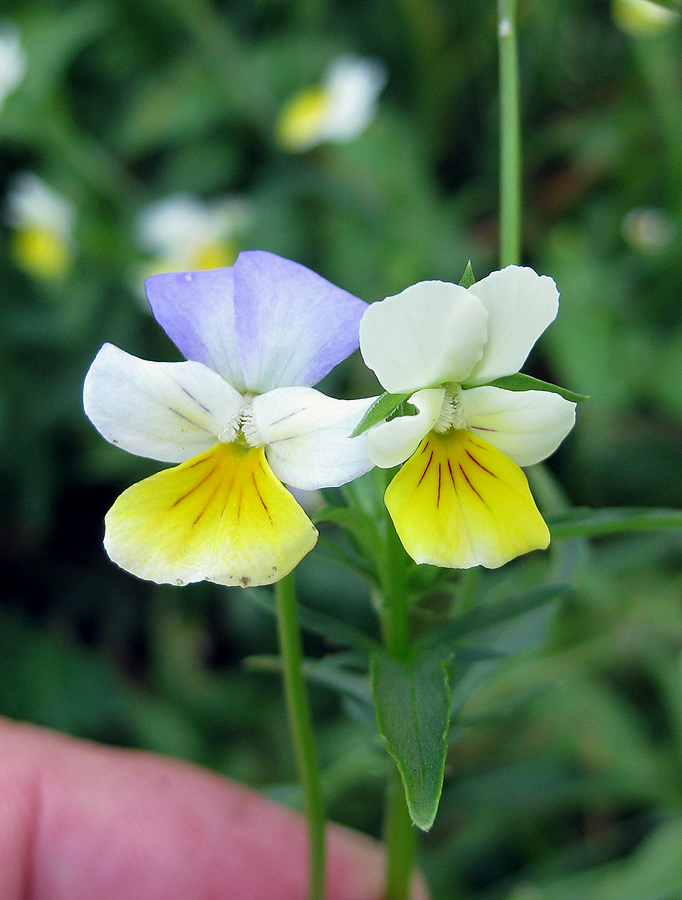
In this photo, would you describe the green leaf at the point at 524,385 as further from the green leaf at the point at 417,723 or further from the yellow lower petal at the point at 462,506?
the green leaf at the point at 417,723

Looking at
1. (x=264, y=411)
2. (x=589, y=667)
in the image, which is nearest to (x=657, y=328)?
(x=589, y=667)

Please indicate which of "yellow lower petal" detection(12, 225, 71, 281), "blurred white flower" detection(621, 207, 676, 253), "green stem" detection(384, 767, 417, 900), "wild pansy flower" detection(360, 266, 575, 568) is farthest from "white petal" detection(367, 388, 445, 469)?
"yellow lower petal" detection(12, 225, 71, 281)

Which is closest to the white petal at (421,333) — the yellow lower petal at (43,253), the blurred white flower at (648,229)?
the blurred white flower at (648,229)

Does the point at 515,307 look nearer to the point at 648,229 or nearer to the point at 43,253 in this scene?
the point at 648,229

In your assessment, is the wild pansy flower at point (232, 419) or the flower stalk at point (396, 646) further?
the flower stalk at point (396, 646)

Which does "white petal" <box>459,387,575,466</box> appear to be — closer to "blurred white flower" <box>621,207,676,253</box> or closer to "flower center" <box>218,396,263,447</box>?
"flower center" <box>218,396,263,447</box>

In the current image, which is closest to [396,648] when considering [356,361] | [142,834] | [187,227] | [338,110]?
[142,834]
